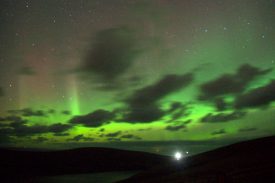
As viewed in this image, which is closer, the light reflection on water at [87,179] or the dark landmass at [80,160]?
the light reflection on water at [87,179]

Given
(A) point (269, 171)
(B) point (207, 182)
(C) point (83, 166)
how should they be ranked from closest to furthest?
(B) point (207, 182)
(A) point (269, 171)
(C) point (83, 166)

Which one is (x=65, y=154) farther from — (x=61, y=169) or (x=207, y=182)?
(x=207, y=182)

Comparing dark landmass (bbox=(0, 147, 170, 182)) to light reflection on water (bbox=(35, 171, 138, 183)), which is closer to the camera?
light reflection on water (bbox=(35, 171, 138, 183))

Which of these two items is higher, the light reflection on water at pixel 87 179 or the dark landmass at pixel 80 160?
the dark landmass at pixel 80 160

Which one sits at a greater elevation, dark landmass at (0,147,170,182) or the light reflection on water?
dark landmass at (0,147,170,182)

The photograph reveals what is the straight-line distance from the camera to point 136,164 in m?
145

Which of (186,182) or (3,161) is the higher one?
(3,161)

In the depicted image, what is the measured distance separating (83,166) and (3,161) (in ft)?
133

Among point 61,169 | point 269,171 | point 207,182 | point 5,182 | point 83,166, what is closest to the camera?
point 207,182

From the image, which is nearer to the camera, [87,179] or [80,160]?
[87,179]

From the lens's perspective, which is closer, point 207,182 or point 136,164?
point 207,182

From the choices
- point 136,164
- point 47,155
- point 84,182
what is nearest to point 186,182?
point 84,182

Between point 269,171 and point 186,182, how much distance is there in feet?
28.4

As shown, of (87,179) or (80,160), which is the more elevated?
(80,160)
